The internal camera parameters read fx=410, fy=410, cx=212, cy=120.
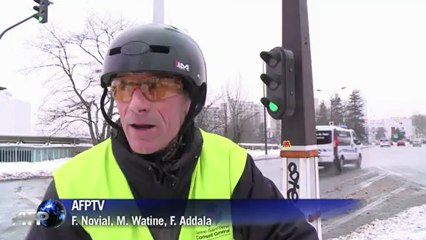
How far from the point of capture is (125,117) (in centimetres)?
159

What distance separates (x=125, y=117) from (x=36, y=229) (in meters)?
0.52

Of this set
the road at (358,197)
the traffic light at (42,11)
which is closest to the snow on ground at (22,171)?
the road at (358,197)

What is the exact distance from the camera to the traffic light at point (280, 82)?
4.61m

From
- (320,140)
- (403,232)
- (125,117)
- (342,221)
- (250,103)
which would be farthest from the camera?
(250,103)

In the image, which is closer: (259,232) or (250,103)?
(259,232)

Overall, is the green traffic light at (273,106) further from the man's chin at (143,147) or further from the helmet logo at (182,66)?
the man's chin at (143,147)

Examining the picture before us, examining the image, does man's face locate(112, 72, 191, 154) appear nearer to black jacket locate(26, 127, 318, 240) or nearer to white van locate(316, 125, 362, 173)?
black jacket locate(26, 127, 318, 240)

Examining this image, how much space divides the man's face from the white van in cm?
1975

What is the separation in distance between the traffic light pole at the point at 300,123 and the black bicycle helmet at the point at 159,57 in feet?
9.52

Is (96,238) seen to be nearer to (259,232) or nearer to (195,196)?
(195,196)

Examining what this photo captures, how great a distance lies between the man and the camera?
1549 mm

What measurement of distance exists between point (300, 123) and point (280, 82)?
1.71 feet

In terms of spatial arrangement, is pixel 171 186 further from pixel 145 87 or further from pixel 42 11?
pixel 42 11

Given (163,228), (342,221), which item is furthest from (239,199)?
(342,221)
